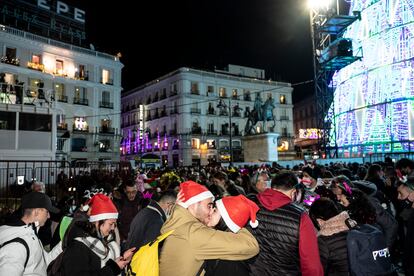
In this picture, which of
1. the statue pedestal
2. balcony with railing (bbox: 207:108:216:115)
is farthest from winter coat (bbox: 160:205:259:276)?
balcony with railing (bbox: 207:108:216:115)

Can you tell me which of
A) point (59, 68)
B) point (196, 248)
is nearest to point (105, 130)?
point (59, 68)

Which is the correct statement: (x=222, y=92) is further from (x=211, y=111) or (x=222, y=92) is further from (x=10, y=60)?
(x=10, y=60)

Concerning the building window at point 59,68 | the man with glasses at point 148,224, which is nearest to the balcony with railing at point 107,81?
the building window at point 59,68

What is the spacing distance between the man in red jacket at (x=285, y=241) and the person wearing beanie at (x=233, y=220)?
1.54ft

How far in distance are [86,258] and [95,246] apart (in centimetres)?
16

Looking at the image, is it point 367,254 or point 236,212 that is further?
point 367,254

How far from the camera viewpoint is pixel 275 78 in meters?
68.9

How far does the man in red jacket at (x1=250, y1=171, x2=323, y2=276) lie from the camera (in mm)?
3006

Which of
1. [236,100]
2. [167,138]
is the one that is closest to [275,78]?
[236,100]

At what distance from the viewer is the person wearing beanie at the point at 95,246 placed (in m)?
2.85

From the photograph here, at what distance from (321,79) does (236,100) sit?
28.2 metres

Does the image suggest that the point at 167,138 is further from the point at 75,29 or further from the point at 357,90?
the point at 357,90

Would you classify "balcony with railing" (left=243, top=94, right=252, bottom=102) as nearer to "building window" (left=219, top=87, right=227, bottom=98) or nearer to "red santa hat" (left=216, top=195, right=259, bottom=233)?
"building window" (left=219, top=87, right=227, bottom=98)

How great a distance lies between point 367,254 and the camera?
10.9 ft
